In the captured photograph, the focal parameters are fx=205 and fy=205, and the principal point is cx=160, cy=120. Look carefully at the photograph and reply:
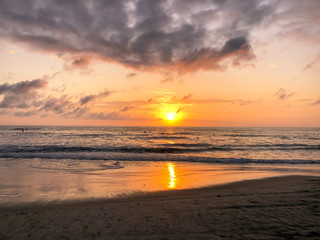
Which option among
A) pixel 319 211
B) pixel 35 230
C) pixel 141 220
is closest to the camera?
pixel 35 230

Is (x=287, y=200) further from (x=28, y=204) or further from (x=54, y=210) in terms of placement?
(x=28, y=204)

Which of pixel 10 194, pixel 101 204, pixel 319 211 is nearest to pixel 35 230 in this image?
pixel 101 204

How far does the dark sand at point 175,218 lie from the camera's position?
548cm

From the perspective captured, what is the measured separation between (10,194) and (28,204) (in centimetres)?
202

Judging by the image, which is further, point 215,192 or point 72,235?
point 215,192

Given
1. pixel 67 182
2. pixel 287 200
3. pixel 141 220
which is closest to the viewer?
pixel 141 220

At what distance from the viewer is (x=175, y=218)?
21.4 feet

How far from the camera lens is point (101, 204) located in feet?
26.1

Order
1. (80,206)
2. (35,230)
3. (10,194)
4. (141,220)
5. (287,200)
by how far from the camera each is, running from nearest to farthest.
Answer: (35,230), (141,220), (80,206), (287,200), (10,194)

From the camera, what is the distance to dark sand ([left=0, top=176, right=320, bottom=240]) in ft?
18.0

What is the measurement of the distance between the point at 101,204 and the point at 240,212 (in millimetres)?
5079

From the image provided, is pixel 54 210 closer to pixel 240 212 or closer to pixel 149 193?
pixel 149 193

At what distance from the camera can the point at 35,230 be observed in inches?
228

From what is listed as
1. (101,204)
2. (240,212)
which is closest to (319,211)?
(240,212)
